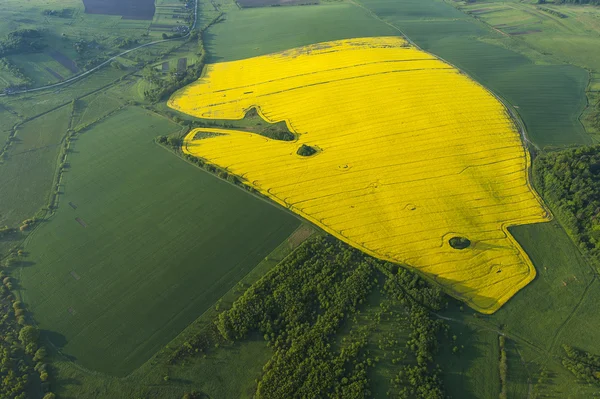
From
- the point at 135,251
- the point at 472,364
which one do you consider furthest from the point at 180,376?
the point at 472,364

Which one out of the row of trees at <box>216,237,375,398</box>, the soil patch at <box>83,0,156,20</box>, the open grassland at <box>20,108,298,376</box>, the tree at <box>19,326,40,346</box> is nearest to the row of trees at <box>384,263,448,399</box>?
the row of trees at <box>216,237,375,398</box>

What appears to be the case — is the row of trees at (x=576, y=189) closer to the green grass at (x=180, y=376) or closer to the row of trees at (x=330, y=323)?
the row of trees at (x=330, y=323)

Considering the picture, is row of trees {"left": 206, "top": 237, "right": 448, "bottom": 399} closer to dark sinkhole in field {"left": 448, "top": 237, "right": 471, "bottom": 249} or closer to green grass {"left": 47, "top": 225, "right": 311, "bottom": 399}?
green grass {"left": 47, "top": 225, "right": 311, "bottom": 399}

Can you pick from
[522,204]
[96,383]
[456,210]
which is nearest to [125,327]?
[96,383]

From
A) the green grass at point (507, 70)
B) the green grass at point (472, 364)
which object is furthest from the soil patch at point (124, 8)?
the green grass at point (472, 364)

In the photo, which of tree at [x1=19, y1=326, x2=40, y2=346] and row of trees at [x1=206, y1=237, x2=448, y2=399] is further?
tree at [x1=19, y1=326, x2=40, y2=346]

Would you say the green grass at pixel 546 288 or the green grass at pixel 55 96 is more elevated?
the green grass at pixel 55 96
